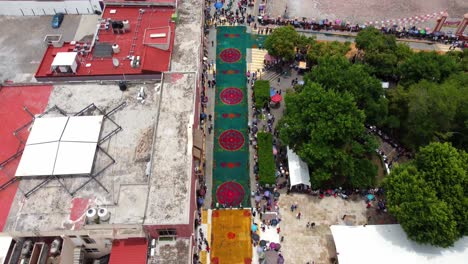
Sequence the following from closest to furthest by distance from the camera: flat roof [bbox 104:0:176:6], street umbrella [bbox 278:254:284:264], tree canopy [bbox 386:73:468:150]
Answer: street umbrella [bbox 278:254:284:264] → tree canopy [bbox 386:73:468:150] → flat roof [bbox 104:0:176:6]

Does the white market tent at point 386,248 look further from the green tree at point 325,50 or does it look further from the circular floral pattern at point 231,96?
the green tree at point 325,50

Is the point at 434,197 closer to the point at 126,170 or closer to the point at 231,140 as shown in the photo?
the point at 231,140

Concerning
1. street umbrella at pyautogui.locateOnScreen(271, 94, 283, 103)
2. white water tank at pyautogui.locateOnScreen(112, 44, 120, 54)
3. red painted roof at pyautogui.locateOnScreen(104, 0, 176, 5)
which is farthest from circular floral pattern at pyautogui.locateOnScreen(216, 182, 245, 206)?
red painted roof at pyautogui.locateOnScreen(104, 0, 176, 5)

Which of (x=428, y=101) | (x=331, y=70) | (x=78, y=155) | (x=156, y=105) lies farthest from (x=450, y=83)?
(x=78, y=155)

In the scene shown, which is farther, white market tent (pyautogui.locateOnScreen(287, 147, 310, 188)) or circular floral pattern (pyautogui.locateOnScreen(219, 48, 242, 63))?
circular floral pattern (pyautogui.locateOnScreen(219, 48, 242, 63))

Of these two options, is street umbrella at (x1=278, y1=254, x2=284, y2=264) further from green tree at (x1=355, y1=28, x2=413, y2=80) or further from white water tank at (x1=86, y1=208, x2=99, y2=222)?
green tree at (x1=355, y1=28, x2=413, y2=80)

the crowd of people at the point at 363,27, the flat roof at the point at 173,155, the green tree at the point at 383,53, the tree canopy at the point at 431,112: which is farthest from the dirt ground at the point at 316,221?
the crowd of people at the point at 363,27

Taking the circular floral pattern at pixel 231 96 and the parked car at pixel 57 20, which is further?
the parked car at pixel 57 20

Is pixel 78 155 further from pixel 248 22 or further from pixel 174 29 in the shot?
pixel 248 22
